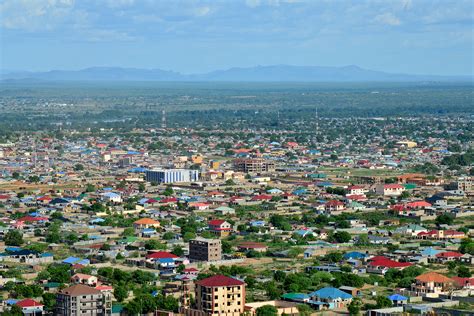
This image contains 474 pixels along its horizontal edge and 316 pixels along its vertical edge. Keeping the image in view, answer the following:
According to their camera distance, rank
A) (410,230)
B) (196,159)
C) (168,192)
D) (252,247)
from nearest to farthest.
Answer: (252,247)
(410,230)
(168,192)
(196,159)

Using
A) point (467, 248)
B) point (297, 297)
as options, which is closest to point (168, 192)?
point (467, 248)

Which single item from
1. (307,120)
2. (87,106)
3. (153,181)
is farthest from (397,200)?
(87,106)

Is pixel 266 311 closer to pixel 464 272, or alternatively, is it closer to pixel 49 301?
pixel 49 301

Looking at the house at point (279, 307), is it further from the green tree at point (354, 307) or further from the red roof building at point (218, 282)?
the green tree at point (354, 307)

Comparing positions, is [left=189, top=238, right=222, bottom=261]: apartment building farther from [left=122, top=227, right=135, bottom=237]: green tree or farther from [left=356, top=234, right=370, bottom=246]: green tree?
[left=122, top=227, right=135, bottom=237]: green tree

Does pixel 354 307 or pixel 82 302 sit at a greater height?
pixel 82 302

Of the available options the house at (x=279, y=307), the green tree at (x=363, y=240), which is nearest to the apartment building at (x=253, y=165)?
the green tree at (x=363, y=240)

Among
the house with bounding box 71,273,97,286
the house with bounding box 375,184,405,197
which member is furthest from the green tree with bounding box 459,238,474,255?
the house with bounding box 375,184,405,197
